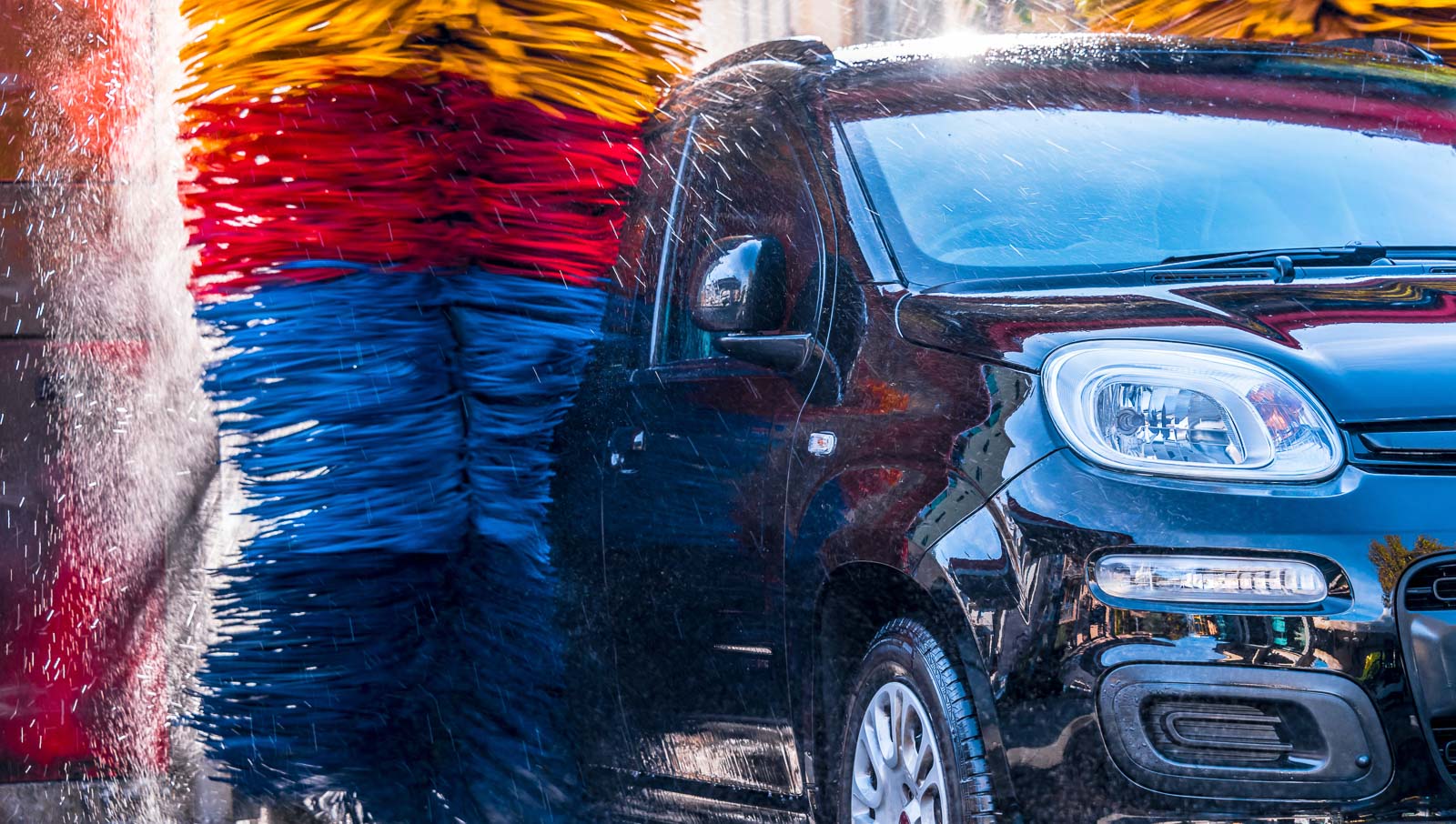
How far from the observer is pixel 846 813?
315 cm

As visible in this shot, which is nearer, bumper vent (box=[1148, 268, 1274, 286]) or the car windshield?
bumper vent (box=[1148, 268, 1274, 286])

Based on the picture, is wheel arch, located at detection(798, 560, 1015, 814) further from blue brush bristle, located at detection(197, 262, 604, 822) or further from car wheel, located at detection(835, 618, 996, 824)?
blue brush bristle, located at detection(197, 262, 604, 822)

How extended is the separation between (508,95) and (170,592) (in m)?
1.65

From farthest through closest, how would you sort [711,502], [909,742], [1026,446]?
[711,502]
[909,742]
[1026,446]

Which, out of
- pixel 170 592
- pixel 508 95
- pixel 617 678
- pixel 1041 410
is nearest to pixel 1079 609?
pixel 1041 410

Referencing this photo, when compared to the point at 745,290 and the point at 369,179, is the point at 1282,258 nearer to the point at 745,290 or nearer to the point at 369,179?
the point at 745,290

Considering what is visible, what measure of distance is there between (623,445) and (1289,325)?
1696 millimetres

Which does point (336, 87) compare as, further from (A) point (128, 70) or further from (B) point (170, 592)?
(B) point (170, 592)

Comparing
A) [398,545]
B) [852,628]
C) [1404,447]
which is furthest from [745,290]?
[1404,447]

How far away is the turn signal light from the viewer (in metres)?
2.42

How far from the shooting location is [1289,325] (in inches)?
107

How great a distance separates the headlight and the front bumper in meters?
0.04

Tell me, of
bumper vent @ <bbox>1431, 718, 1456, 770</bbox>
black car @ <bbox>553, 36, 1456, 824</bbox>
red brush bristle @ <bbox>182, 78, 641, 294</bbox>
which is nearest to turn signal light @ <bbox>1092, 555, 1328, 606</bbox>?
black car @ <bbox>553, 36, 1456, 824</bbox>


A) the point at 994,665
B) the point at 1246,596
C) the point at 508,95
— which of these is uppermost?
the point at 508,95
